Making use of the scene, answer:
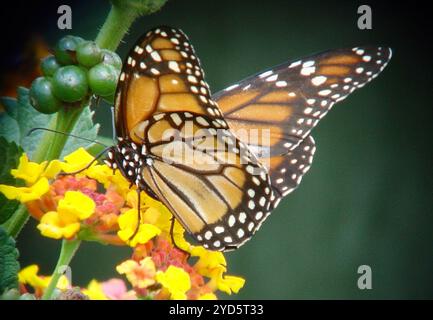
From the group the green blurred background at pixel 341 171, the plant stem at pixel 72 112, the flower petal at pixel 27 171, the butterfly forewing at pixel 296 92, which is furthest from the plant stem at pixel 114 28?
the green blurred background at pixel 341 171

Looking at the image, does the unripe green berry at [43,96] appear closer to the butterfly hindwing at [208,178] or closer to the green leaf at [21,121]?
the green leaf at [21,121]

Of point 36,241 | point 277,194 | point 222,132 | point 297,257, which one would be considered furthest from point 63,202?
point 297,257

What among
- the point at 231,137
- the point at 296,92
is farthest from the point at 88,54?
the point at 296,92

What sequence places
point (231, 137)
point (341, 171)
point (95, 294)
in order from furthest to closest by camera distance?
1. point (341, 171)
2. point (231, 137)
3. point (95, 294)

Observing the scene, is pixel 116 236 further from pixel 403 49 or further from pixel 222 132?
pixel 403 49

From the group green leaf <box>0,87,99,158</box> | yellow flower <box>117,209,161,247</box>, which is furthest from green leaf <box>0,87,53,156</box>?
yellow flower <box>117,209,161,247</box>

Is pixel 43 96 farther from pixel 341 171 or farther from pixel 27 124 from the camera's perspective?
pixel 341 171

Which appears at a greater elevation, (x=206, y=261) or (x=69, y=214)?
(x=69, y=214)
